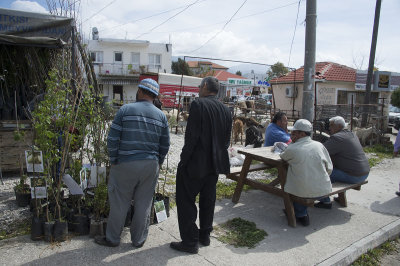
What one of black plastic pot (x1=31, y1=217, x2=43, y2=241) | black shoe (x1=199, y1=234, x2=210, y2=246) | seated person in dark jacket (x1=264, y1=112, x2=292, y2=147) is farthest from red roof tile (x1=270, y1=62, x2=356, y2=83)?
black plastic pot (x1=31, y1=217, x2=43, y2=241)

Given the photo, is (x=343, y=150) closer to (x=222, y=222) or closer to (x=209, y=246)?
(x=222, y=222)

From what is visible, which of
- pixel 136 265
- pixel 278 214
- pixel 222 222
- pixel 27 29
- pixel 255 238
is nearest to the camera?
pixel 136 265

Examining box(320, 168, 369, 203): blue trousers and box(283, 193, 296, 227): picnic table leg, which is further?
box(320, 168, 369, 203): blue trousers

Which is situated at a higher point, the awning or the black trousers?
the awning

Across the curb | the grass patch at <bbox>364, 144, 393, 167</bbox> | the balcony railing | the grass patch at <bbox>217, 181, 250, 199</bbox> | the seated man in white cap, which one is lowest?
the curb

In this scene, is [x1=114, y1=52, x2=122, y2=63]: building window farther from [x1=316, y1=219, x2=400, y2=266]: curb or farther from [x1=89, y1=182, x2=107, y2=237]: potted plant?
[x1=316, y1=219, x2=400, y2=266]: curb

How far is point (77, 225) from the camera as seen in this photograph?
351 centimetres

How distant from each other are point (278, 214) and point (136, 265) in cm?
236

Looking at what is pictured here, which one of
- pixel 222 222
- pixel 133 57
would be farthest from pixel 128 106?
pixel 133 57

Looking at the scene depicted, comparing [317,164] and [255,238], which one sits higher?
[317,164]

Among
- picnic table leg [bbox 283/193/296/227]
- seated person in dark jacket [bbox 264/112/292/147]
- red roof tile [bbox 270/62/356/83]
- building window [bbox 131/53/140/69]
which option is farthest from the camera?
building window [bbox 131/53/140/69]

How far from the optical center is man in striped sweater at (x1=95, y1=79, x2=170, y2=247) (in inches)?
121

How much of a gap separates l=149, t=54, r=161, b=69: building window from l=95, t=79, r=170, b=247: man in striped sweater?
113ft

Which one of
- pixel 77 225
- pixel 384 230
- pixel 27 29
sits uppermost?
pixel 27 29
